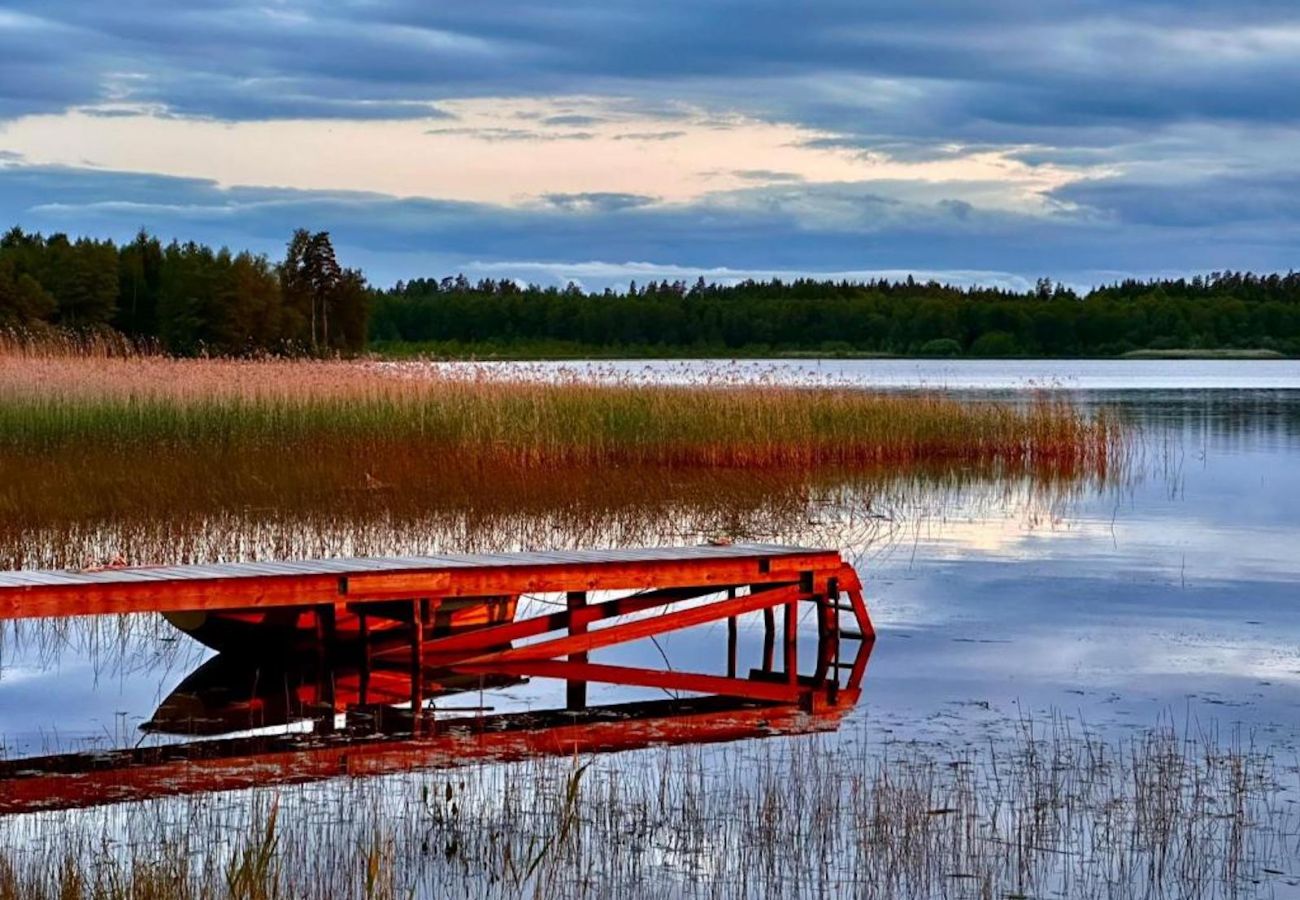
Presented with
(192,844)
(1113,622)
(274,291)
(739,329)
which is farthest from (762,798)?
(739,329)

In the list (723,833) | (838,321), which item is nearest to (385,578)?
(723,833)

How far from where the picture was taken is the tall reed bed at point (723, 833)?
612 cm

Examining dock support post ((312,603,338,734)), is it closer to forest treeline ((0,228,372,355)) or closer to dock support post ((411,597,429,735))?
dock support post ((411,597,429,735))

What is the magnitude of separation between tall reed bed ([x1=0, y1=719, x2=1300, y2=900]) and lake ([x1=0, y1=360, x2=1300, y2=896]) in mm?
470

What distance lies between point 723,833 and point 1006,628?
18.7ft

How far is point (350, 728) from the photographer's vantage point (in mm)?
8773

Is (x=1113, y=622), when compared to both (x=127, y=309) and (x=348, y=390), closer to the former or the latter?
(x=348, y=390)

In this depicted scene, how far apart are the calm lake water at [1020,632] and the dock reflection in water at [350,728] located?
0.24 m

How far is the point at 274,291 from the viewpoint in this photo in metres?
59.0

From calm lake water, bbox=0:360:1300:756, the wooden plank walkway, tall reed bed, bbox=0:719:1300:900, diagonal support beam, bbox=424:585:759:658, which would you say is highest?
the wooden plank walkway

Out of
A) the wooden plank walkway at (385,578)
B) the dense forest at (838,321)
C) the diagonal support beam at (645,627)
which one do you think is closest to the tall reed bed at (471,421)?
the diagonal support beam at (645,627)

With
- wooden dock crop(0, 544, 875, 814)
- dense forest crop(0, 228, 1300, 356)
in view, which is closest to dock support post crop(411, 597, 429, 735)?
wooden dock crop(0, 544, 875, 814)

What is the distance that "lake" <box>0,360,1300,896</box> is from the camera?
9172mm

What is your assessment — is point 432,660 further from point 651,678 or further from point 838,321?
point 838,321
